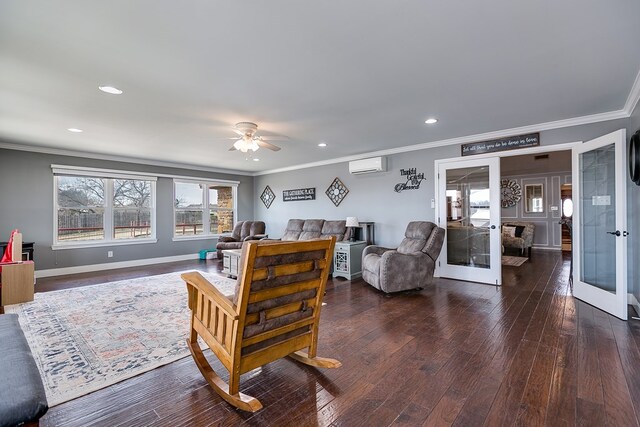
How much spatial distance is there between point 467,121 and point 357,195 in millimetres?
2762

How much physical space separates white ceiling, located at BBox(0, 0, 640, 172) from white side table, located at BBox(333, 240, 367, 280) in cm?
204

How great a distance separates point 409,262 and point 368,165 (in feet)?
7.94

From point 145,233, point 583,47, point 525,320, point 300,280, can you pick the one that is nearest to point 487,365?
point 525,320

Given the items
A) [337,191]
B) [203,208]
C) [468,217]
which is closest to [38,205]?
[203,208]

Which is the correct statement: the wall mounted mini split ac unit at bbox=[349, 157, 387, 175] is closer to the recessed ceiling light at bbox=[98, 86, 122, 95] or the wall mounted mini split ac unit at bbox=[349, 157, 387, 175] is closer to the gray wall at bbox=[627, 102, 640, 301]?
the gray wall at bbox=[627, 102, 640, 301]

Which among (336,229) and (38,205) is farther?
(336,229)

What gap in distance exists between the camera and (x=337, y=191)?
6.75m

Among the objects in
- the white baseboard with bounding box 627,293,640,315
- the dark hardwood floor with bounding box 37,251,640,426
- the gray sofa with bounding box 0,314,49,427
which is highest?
the gray sofa with bounding box 0,314,49,427

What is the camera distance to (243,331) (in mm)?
1718

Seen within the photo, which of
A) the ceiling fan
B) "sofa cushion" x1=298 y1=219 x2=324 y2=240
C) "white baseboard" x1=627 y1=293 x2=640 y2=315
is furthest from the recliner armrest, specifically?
"white baseboard" x1=627 y1=293 x2=640 y2=315

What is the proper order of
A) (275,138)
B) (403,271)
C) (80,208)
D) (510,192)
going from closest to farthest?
(403,271)
(275,138)
(80,208)
(510,192)

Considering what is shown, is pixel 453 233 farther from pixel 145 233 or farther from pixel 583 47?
pixel 145 233

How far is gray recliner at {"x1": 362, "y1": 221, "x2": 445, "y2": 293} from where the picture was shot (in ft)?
13.3

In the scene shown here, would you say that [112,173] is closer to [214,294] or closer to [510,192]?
[214,294]
